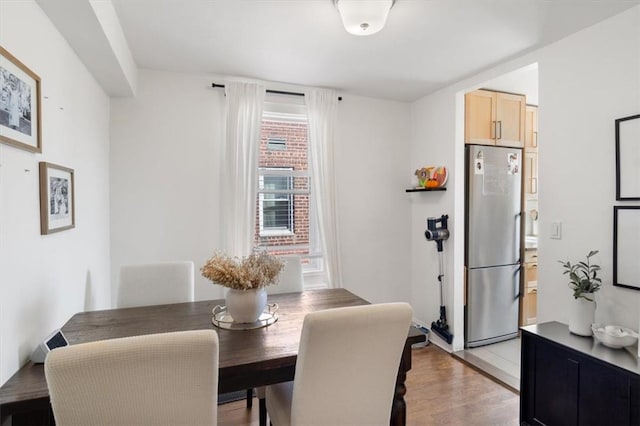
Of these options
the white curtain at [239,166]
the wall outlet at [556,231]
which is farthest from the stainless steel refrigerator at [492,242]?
the white curtain at [239,166]

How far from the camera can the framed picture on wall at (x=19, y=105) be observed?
1.19 m

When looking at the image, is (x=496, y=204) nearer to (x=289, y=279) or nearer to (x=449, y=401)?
(x=449, y=401)

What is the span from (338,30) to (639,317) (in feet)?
7.78

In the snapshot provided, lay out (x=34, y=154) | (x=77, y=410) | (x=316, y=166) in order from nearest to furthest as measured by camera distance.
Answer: (x=77, y=410), (x=34, y=154), (x=316, y=166)

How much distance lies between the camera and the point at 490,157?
3213 mm

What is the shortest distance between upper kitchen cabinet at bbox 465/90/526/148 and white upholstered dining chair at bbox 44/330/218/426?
2.98m

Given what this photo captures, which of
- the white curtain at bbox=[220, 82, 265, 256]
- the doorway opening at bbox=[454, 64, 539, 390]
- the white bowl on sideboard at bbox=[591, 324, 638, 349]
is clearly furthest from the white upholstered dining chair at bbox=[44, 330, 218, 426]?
the doorway opening at bbox=[454, 64, 539, 390]

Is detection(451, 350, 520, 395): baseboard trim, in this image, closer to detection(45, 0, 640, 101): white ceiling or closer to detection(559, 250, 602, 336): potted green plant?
detection(559, 250, 602, 336): potted green plant

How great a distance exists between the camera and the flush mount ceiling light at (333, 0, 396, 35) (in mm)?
1710

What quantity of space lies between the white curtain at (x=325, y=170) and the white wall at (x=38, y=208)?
1712mm

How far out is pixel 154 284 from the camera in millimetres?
2176

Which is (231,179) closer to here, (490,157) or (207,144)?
(207,144)

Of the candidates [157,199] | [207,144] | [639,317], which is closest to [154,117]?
[207,144]

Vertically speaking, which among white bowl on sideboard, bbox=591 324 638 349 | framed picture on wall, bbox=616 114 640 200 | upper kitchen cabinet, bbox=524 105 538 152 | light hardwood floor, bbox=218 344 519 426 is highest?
upper kitchen cabinet, bbox=524 105 538 152
